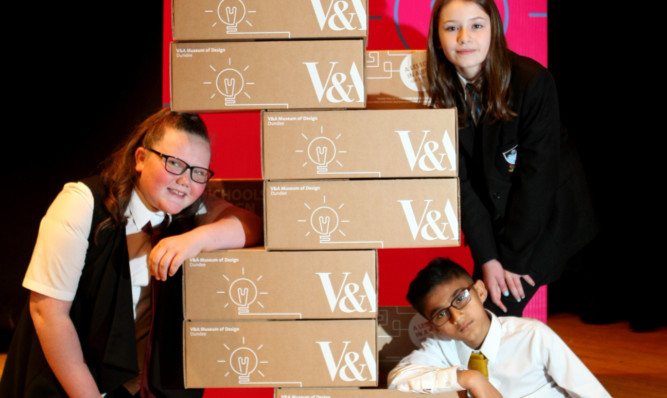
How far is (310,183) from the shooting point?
1.33 meters

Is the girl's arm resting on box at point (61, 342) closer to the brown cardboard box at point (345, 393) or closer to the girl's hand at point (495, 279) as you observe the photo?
the brown cardboard box at point (345, 393)

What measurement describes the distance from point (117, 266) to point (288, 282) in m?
0.40

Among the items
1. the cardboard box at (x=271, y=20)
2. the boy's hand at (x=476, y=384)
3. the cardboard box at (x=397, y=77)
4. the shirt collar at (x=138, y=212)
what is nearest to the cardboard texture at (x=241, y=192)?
the shirt collar at (x=138, y=212)

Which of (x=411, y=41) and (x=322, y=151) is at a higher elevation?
(x=411, y=41)

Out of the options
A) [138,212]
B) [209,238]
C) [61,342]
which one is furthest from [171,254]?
[61,342]

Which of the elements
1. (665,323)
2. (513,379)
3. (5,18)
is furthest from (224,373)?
(665,323)

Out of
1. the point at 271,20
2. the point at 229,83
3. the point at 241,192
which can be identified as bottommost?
the point at 241,192

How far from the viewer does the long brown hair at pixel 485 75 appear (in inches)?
58.9

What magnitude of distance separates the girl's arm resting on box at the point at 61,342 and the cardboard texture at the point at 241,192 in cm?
55

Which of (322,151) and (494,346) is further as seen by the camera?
(494,346)

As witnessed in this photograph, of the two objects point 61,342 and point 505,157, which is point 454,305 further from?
point 61,342

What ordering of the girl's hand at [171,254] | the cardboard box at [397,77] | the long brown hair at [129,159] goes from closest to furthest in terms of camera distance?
the girl's hand at [171,254] < the long brown hair at [129,159] < the cardboard box at [397,77]

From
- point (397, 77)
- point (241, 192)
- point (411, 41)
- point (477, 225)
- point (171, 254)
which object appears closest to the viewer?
point (171, 254)

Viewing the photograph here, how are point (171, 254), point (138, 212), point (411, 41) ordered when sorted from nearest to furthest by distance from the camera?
point (171, 254) → point (138, 212) → point (411, 41)
